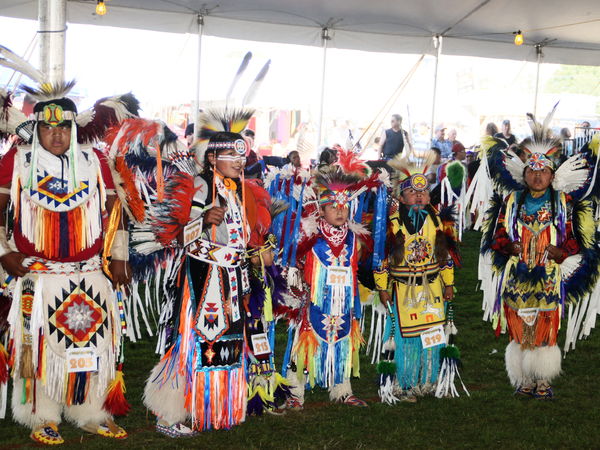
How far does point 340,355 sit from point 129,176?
1590mm

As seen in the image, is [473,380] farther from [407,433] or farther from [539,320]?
[407,433]

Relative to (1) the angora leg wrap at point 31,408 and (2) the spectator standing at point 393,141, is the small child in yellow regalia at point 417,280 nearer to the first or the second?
(1) the angora leg wrap at point 31,408

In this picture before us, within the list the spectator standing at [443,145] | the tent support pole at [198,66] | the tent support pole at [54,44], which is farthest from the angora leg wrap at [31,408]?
the spectator standing at [443,145]

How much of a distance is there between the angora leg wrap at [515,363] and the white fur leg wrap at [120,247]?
2500mm

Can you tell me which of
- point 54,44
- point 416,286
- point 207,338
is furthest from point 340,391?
point 54,44

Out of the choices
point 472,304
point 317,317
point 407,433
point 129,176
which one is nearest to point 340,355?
point 317,317

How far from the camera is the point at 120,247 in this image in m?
3.78

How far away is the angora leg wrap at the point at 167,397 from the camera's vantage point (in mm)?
3709

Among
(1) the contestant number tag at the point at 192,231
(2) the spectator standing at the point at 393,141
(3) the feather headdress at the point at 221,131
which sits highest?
(2) the spectator standing at the point at 393,141

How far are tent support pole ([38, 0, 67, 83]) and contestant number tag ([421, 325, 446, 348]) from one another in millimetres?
3124

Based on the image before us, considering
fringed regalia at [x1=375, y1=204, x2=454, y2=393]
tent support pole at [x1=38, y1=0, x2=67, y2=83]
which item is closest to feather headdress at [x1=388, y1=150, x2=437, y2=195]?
fringed regalia at [x1=375, y1=204, x2=454, y2=393]

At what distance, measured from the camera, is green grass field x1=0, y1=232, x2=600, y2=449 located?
12.5 feet

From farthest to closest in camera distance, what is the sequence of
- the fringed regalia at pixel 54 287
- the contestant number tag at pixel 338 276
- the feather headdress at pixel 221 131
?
the contestant number tag at pixel 338 276 < the feather headdress at pixel 221 131 < the fringed regalia at pixel 54 287

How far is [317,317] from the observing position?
4.29m
